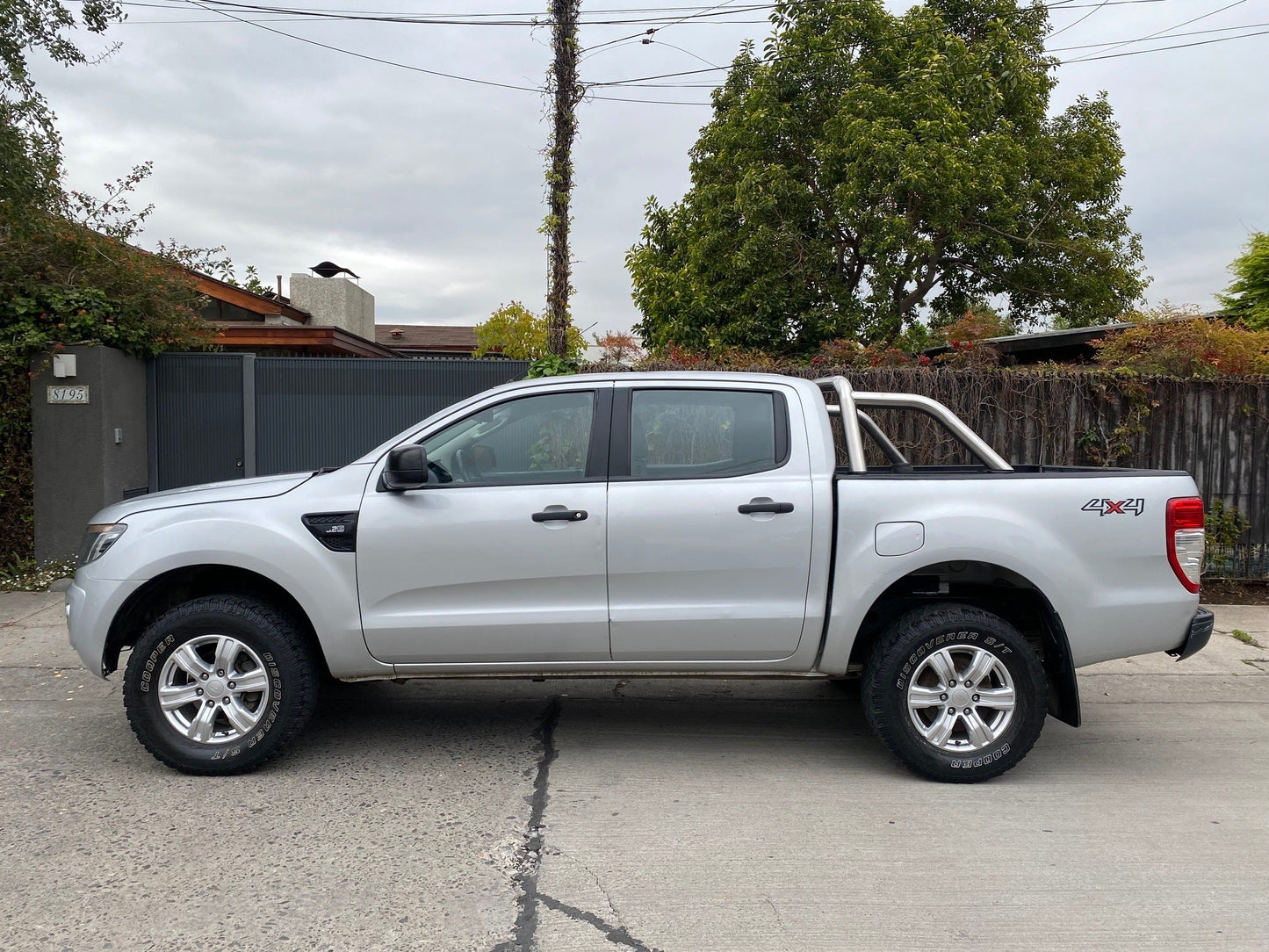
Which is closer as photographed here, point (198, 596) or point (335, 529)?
point (335, 529)

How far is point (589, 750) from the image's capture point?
5070mm

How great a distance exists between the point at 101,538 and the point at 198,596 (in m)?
0.53

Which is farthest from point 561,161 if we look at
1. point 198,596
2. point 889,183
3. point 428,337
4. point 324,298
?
point 428,337

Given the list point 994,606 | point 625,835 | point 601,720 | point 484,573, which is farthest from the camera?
point 601,720

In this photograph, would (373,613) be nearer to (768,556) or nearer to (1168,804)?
(768,556)

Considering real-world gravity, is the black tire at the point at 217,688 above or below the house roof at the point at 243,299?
below

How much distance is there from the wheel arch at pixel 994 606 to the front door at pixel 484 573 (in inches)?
52.6

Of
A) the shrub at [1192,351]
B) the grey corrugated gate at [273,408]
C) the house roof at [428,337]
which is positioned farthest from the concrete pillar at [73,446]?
the house roof at [428,337]

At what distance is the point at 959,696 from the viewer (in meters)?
4.54

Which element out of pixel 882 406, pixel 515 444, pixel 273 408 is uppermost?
pixel 273 408

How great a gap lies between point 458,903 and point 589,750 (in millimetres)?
1703

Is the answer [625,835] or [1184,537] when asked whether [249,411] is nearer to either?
[625,835]

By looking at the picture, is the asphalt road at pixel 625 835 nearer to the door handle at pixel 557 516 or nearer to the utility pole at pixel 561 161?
the door handle at pixel 557 516

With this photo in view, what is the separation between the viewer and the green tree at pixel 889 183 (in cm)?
1856
